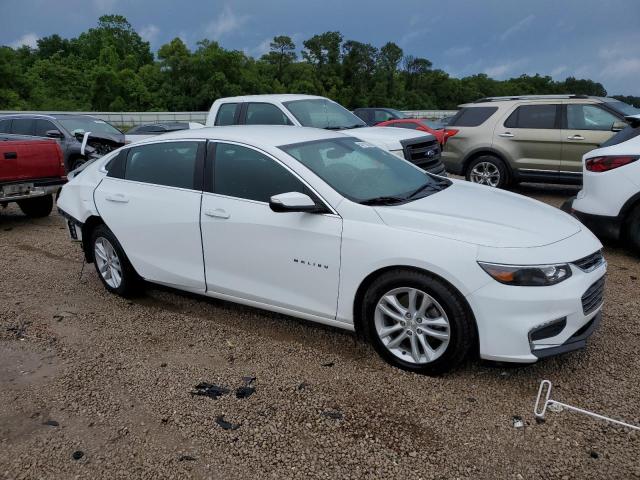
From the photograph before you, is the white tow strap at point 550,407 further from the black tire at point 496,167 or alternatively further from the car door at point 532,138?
the black tire at point 496,167

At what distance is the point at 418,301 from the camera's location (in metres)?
3.59

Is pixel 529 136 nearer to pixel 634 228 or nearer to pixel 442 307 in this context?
pixel 634 228

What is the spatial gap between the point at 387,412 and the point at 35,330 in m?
3.09

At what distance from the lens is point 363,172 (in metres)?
4.36

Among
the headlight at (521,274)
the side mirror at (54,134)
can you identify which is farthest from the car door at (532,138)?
the side mirror at (54,134)

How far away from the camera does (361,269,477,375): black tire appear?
3402mm

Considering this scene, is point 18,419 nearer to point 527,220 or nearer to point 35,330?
point 35,330

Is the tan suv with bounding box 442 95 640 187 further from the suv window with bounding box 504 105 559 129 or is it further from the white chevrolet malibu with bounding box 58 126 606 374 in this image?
the white chevrolet malibu with bounding box 58 126 606 374

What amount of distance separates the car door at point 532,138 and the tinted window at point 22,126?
10.1 m

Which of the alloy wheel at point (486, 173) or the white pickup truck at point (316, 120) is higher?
the white pickup truck at point (316, 120)

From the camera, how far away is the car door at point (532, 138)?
31.4ft

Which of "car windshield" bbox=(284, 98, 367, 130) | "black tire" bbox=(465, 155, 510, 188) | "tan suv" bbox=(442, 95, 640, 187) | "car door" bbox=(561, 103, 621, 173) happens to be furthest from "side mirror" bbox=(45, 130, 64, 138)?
"car door" bbox=(561, 103, 621, 173)

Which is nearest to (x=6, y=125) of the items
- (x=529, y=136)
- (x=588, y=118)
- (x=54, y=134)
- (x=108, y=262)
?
(x=54, y=134)

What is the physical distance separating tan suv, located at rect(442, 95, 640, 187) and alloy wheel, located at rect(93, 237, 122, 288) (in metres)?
7.12
